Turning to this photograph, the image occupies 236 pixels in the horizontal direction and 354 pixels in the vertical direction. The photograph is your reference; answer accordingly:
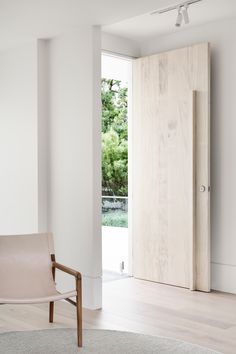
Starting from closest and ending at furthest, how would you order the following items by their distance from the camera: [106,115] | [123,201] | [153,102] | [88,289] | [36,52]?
[88,289]
[36,52]
[153,102]
[123,201]
[106,115]

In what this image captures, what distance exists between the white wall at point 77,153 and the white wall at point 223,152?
1305mm

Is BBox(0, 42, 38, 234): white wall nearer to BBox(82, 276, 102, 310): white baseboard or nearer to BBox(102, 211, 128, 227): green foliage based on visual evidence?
BBox(82, 276, 102, 310): white baseboard

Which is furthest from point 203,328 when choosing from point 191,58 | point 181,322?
point 191,58

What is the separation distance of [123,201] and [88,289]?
1.89 m

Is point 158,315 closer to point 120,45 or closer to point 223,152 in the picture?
point 223,152

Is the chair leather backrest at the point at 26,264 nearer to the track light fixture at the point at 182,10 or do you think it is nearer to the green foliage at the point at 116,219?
the track light fixture at the point at 182,10

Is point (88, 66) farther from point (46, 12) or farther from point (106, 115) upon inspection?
point (106, 115)

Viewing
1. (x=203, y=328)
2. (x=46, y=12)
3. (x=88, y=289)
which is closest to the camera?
(x=203, y=328)

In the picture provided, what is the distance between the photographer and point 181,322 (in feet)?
13.4

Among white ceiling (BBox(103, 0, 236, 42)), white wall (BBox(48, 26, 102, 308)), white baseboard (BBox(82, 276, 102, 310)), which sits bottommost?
white baseboard (BBox(82, 276, 102, 310))

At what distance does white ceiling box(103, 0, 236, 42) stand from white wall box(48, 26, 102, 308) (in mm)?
745

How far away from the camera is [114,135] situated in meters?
15.5

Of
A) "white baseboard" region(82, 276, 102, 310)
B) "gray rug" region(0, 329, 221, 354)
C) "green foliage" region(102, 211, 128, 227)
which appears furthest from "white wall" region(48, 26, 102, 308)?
"green foliage" region(102, 211, 128, 227)

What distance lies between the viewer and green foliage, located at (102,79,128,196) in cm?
1539
